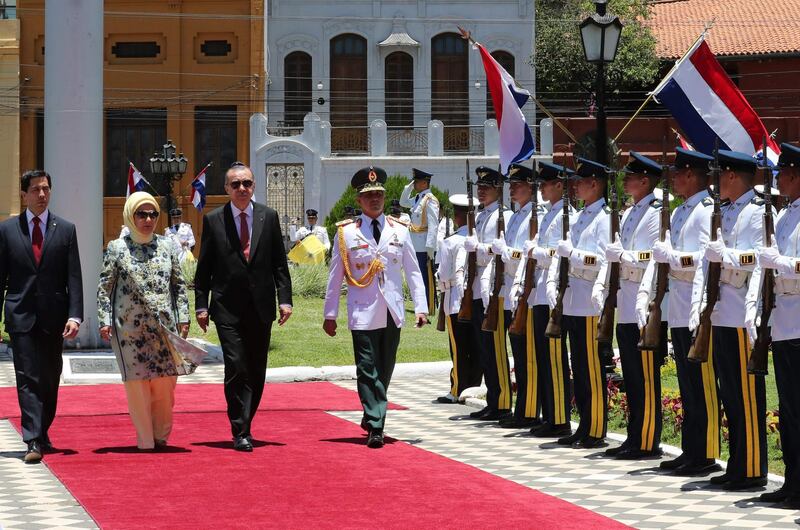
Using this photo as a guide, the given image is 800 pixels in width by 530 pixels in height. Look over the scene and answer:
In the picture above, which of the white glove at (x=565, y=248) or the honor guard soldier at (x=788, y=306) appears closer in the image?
the honor guard soldier at (x=788, y=306)

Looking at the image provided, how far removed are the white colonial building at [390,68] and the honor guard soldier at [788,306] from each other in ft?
113

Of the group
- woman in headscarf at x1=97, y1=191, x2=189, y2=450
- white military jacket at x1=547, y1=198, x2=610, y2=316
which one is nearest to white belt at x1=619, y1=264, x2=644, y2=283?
white military jacket at x1=547, y1=198, x2=610, y2=316

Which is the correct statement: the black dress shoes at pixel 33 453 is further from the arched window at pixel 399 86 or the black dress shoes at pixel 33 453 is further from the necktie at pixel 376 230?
the arched window at pixel 399 86

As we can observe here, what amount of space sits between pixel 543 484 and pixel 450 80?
117ft

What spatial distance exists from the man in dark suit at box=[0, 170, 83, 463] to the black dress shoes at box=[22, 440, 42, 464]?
0.10 m

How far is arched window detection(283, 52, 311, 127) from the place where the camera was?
4406 centimetres

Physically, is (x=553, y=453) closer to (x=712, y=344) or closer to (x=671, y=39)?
(x=712, y=344)

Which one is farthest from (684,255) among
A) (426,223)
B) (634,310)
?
(426,223)

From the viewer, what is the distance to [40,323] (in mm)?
10703

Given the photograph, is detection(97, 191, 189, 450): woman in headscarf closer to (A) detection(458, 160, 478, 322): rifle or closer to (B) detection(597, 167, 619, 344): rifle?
(B) detection(597, 167, 619, 344): rifle

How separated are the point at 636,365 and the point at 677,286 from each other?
1.05 meters

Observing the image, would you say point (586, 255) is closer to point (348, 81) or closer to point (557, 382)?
point (557, 382)

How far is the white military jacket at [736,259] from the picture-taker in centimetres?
892

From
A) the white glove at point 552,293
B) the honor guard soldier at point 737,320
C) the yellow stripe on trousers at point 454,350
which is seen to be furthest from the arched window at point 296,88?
the honor guard soldier at point 737,320
